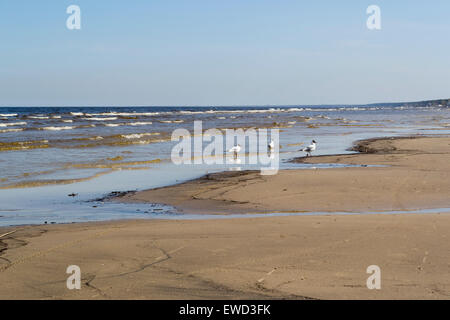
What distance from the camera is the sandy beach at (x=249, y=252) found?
18.8ft

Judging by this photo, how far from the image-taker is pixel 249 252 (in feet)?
23.7

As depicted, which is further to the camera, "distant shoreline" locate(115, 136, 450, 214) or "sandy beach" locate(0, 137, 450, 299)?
"distant shoreline" locate(115, 136, 450, 214)

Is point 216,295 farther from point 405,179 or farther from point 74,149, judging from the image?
point 74,149

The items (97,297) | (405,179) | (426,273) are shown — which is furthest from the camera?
(405,179)

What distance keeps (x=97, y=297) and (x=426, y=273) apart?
3546mm

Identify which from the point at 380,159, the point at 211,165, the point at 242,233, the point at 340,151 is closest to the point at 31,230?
the point at 242,233

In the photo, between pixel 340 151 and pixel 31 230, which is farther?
pixel 340 151

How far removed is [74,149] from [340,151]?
12.6 meters

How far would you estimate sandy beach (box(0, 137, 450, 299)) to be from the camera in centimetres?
573

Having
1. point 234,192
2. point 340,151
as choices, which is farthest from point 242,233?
point 340,151

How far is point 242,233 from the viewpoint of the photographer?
8.37m

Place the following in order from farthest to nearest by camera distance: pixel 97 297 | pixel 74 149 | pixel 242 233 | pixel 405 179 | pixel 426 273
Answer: pixel 74 149 → pixel 405 179 → pixel 242 233 → pixel 426 273 → pixel 97 297

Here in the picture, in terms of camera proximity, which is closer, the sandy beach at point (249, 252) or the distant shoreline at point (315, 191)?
the sandy beach at point (249, 252)

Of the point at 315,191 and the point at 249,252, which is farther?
the point at 315,191
